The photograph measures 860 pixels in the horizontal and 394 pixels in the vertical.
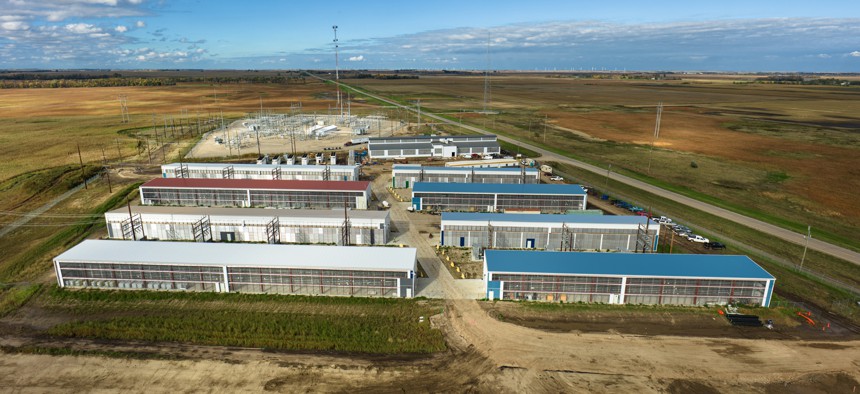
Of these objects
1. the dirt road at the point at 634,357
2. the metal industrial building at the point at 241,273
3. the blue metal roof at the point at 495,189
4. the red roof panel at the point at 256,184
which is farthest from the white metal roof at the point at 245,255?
the blue metal roof at the point at 495,189

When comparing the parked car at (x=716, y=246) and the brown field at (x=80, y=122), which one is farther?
the brown field at (x=80, y=122)

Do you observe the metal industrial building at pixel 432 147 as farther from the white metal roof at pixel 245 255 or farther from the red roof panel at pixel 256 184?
the white metal roof at pixel 245 255

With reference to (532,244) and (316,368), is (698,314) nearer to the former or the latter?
(532,244)

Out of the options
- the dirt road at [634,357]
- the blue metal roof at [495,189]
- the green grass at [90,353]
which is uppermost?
the blue metal roof at [495,189]

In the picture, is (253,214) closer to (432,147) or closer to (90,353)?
(90,353)

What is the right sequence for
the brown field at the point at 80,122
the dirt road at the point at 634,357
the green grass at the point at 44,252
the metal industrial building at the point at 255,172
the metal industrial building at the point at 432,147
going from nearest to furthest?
the dirt road at the point at 634,357 < the green grass at the point at 44,252 < the metal industrial building at the point at 255,172 < the brown field at the point at 80,122 < the metal industrial building at the point at 432,147

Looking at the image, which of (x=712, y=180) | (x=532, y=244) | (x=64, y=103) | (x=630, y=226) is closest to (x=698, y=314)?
(x=630, y=226)

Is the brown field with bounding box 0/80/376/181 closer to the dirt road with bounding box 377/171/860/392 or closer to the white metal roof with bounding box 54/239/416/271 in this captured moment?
the white metal roof with bounding box 54/239/416/271

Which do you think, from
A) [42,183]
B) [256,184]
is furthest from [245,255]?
[42,183]
